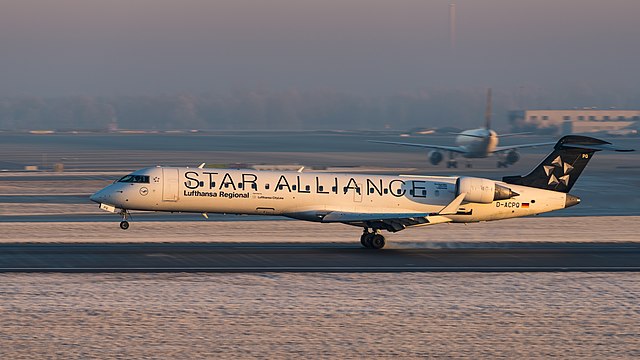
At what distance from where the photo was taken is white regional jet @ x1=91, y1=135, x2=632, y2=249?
37000mm

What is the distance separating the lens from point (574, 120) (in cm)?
18700

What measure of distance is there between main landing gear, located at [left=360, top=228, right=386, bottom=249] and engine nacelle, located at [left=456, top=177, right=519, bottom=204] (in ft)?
12.8

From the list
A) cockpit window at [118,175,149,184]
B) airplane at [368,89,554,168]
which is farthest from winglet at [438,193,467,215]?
airplane at [368,89,554,168]

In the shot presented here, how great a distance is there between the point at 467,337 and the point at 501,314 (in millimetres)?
2700

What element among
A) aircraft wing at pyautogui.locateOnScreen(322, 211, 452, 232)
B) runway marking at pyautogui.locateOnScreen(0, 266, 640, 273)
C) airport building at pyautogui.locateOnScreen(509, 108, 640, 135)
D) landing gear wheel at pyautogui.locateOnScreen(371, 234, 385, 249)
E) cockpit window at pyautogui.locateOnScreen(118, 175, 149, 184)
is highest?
airport building at pyautogui.locateOnScreen(509, 108, 640, 135)

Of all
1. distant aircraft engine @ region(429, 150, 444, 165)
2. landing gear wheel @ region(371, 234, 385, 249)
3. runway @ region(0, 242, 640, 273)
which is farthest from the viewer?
distant aircraft engine @ region(429, 150, 444, 165)

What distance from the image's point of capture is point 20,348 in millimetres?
19734

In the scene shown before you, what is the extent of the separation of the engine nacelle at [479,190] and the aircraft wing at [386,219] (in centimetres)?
168

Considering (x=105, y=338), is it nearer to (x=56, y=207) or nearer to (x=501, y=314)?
(x=501, y=314)

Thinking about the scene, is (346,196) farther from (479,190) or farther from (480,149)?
(480,149)

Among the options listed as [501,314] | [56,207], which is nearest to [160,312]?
[501,314]

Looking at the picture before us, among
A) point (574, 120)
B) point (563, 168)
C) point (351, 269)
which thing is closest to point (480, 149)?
point (563, 168)

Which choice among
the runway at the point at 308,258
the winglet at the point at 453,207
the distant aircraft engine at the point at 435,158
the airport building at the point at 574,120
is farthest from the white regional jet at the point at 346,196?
the airport building at the point at 574,120

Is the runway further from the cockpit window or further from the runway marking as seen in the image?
the cockpit window
